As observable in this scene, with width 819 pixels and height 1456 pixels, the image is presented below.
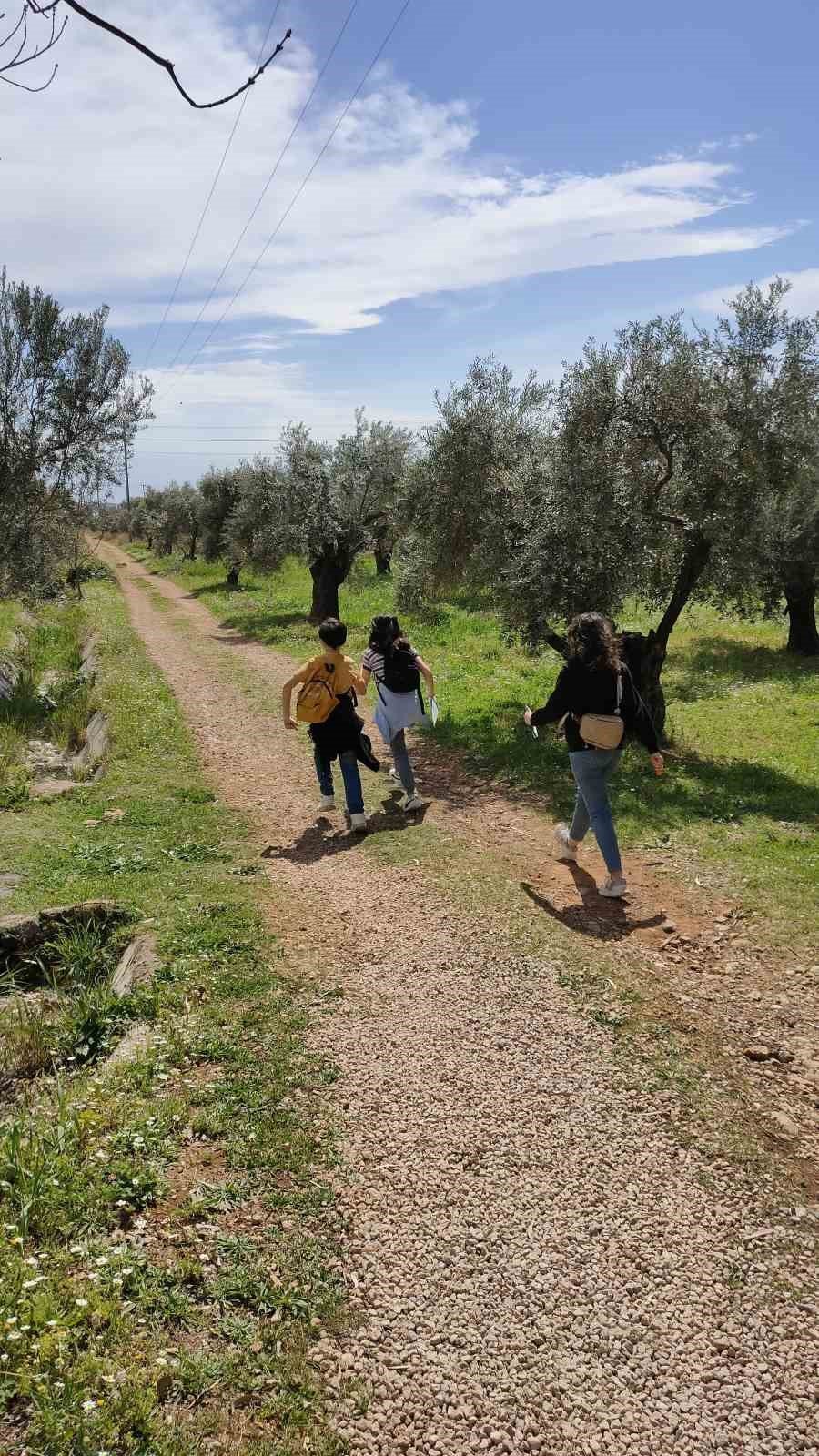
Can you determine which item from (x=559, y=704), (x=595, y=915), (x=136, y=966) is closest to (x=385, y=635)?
(x=559, y=704)

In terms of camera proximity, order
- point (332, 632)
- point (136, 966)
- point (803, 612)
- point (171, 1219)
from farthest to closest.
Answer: point (803, 612) < point (332, 632) < point (136, 966) < point (171, 1219)

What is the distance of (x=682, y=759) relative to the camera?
1319 cm

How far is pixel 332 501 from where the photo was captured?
27.6m

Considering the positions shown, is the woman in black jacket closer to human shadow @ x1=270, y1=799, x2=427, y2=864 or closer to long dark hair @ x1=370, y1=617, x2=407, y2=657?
long dark hair @ x1=370, y1=617, x2=407, y2=657

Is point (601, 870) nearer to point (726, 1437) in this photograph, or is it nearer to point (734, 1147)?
point (734, 1147)

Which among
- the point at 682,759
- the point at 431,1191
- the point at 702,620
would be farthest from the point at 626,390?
the point at 702,620

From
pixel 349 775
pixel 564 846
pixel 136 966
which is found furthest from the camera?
pixel 349 775

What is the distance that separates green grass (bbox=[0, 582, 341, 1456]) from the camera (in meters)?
3.04

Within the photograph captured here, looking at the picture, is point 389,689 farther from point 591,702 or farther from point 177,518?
point 177,518

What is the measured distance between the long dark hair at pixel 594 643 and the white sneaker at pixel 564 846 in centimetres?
216

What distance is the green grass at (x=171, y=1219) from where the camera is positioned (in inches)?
120

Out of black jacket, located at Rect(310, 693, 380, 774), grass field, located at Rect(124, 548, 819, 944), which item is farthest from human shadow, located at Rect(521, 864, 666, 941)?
black jacket, located at Rect(310, 693, 380, 774)

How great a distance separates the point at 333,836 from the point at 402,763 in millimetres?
1242

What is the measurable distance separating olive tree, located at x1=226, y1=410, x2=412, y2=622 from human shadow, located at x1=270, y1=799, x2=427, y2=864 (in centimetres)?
1884
